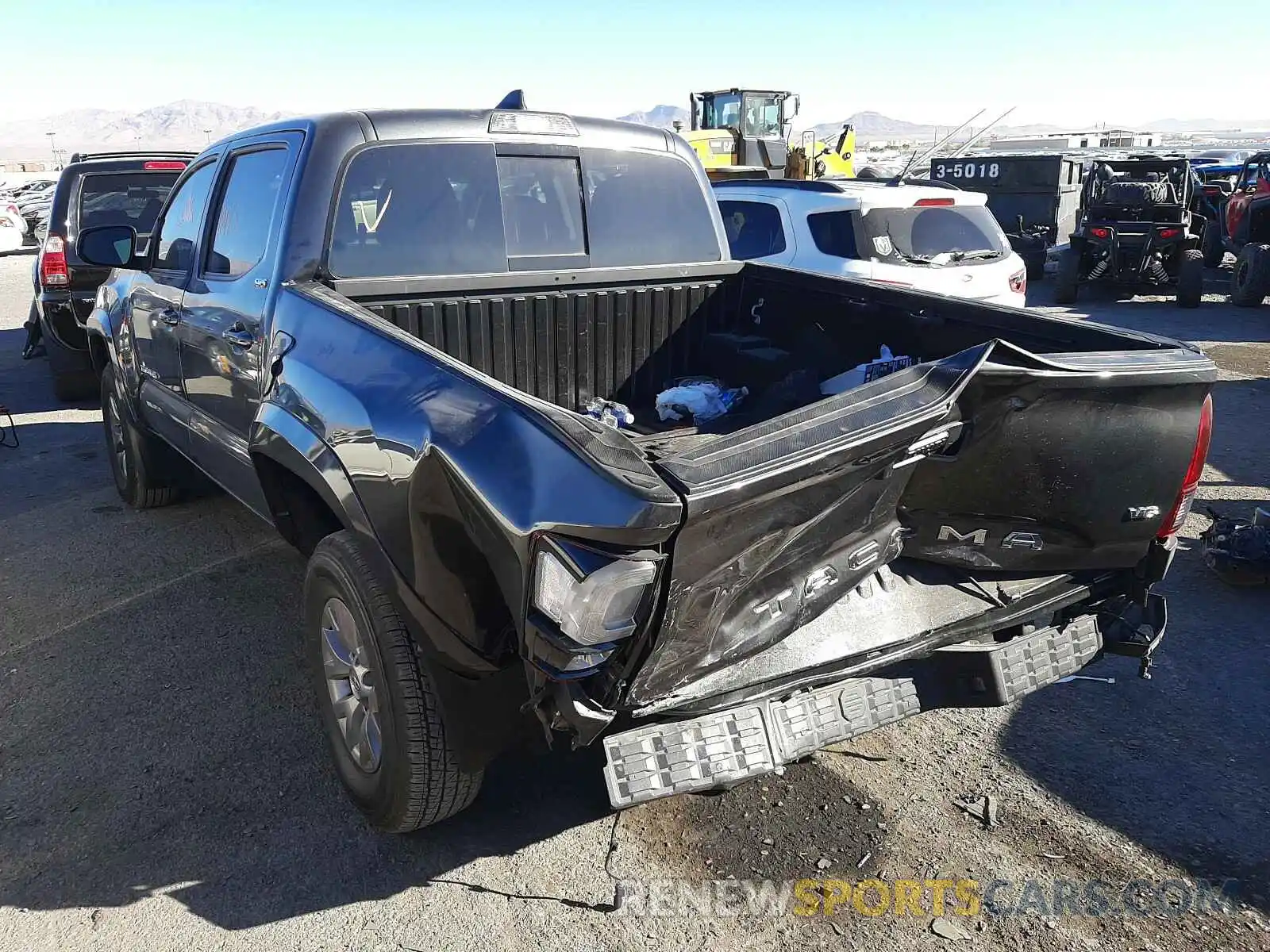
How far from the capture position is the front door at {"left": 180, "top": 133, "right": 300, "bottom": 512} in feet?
11.6

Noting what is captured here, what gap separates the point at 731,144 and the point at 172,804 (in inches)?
701

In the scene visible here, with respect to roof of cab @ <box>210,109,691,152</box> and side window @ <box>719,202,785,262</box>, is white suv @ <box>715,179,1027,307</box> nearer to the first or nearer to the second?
side window @ <box>719,202,785,262</box>

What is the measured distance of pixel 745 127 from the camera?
21594mm

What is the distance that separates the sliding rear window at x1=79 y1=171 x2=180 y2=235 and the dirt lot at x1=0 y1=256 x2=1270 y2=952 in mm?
4914

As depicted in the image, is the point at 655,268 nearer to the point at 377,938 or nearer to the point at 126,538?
the point at 377,938

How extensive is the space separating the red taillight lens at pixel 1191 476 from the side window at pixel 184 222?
3.90 metres

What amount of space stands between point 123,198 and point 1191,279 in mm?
12885

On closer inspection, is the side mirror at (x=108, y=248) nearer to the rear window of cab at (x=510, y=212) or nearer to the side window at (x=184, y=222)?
the side window at (x=184, y=222)

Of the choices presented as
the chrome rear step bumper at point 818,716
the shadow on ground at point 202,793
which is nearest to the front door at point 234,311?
the shadow on ground at point 202,793

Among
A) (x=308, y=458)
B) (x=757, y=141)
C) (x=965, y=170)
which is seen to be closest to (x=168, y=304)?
(x=308, y=458)

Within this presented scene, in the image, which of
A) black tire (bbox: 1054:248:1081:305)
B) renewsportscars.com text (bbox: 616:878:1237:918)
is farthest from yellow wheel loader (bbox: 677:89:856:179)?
renewsportscars.com text (bbox: 616:878:1237:918)

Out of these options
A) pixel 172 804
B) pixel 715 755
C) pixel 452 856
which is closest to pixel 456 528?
pixel 715 755

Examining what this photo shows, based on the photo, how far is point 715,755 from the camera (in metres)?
2.36

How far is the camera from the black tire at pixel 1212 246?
1517 centimetres
